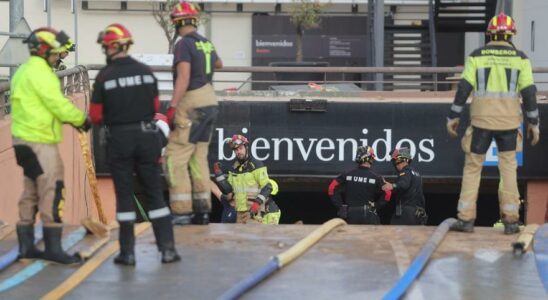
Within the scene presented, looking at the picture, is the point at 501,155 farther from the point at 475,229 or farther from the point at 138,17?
the point at 138,17

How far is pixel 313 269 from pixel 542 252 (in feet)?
6.57

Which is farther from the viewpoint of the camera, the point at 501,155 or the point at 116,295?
the point at 501,155

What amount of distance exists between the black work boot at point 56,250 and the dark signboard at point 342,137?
10.5m

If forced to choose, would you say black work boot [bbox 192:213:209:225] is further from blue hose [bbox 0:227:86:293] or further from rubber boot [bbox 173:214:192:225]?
blue hose [bbox 0:227:86:293]

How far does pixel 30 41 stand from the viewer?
26.2 feet

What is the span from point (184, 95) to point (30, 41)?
166cm

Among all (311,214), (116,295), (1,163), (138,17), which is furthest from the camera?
(138,17)

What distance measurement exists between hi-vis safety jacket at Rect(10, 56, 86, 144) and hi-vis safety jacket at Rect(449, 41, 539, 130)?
3502 mm

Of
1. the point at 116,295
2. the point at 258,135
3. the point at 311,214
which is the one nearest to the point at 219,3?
the point at 311,214

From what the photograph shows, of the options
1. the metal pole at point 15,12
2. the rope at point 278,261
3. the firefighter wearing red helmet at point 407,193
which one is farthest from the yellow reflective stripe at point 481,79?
the metal pole at point 15,12

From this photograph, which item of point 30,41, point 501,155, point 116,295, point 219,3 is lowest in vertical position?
point 116,295

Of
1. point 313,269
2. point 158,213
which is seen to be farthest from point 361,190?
point 158,213

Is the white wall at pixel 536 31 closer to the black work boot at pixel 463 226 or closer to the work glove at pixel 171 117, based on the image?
the black work boot at pixel 463 226

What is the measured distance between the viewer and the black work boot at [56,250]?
26.6 feet
